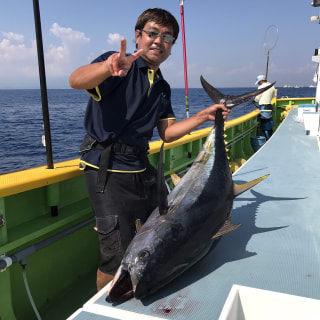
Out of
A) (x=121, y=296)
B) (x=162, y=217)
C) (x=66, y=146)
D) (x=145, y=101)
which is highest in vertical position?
(x=145, y=101)

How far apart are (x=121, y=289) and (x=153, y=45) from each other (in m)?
1.41

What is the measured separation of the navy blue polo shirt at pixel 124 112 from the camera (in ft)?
6.20

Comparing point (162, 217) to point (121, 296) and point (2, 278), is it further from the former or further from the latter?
Answer: point (2, 278)

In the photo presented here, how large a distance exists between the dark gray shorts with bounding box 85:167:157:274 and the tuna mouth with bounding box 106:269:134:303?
1.42 ft

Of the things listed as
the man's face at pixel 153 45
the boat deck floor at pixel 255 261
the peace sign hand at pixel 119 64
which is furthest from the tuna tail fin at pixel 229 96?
the peace sign hand at pixel 119 64

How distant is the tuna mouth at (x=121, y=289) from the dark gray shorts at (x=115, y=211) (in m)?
0.43

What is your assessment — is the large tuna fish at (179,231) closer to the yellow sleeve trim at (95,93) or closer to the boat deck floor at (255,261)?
the boat deck floor at (255,261)

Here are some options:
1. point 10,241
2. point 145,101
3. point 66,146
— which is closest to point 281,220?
point 145,101

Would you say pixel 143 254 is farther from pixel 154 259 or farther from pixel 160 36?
pixel 160 36

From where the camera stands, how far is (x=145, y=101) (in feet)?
6.63

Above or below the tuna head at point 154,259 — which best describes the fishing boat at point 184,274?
below

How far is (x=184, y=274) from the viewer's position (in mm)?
1632

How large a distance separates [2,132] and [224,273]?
15944mm

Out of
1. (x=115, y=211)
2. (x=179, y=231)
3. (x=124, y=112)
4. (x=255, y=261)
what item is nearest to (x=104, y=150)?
(x=124, y=112)
